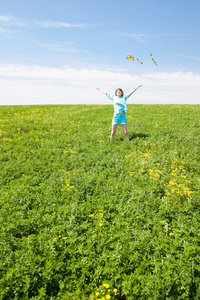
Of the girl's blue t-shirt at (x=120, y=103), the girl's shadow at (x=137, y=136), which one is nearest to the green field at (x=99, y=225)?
the girl's shadow at (x=137, y=136)

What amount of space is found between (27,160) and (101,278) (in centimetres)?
659

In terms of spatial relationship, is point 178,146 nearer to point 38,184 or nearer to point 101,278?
point 38,184

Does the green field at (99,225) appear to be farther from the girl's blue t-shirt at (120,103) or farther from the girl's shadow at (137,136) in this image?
the girl's blue t-shirt at (120,103)

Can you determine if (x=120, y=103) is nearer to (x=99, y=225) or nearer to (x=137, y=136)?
(x=137, y=136)

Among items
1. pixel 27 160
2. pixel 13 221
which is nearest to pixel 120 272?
pixel 13 221

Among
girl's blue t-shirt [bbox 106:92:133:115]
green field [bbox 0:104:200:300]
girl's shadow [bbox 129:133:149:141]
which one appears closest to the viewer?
green field [bbox 0:104:200:300]

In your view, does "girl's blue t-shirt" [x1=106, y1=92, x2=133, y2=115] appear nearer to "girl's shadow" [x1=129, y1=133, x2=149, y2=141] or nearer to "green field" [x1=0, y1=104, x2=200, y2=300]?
"girl's shadow" [x1=129, y1=133, x2=149, y2=141]

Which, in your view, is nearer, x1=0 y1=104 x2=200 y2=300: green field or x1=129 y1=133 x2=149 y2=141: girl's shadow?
x1=0 y1=104 x2=200 y2=300: green field

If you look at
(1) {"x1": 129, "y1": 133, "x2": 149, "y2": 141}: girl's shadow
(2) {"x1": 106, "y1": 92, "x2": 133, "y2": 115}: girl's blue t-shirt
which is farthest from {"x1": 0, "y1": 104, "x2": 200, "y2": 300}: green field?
(2) {"x1": 106, "y1": 92, "x2": 133, "y2": 115}: girl's blue t-shirt

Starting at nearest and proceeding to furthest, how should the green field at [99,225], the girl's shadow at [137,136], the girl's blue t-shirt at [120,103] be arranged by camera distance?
1. the green field at [99,225]
2. the girl's blue t-shirt at [120,103]
3. the girl's shadow at [137,136]

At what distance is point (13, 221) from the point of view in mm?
4703

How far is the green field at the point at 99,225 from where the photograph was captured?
130 inches

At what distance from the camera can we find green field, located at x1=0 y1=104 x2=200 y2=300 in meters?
3.30

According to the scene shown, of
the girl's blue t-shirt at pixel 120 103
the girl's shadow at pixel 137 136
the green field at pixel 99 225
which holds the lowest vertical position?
the green field at pixel 99 225
